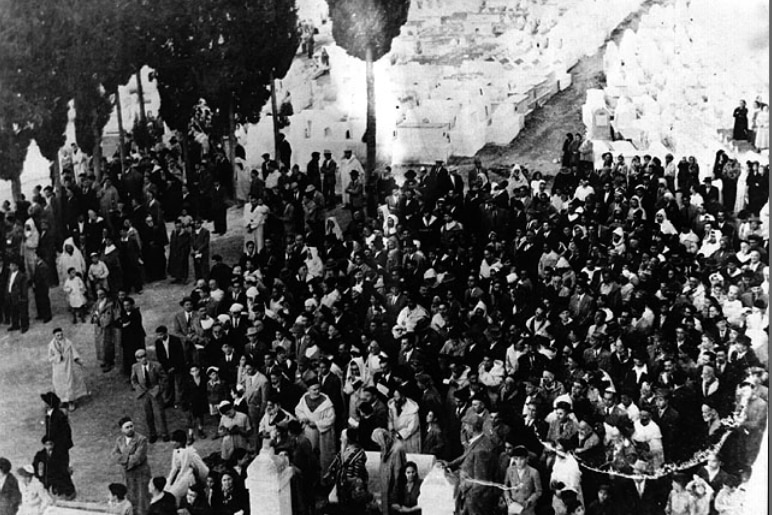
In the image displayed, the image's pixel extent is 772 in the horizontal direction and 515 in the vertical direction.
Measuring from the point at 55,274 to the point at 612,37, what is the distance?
19.1 feet

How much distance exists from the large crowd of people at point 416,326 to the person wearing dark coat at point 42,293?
0.03 metres

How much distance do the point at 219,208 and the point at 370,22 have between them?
91.0 inches

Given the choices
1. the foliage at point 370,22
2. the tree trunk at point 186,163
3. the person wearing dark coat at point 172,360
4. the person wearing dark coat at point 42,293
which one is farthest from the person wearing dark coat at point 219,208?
the foliage at point 370,22

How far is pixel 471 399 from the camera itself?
364 inches

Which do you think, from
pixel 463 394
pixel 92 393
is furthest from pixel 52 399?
pixel 463 394

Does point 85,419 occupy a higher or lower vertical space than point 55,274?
lower

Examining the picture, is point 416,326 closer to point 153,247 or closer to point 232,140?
point 232,140

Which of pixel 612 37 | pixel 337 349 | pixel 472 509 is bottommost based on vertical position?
pixel 472 509

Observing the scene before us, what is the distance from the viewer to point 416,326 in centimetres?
947

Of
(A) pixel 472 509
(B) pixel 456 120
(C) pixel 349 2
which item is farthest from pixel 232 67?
(A) pixel 472 509

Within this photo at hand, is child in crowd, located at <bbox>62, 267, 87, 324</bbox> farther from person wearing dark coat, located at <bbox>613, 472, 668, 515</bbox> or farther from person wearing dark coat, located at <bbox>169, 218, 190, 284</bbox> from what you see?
person wearing dark coat, located at <bbox>613, 472, 668, 515</bbox>

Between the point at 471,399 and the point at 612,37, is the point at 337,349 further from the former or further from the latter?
the point at 612,37

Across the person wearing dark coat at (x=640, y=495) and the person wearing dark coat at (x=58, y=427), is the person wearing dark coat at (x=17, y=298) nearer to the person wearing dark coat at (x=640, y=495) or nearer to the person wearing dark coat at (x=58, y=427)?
the person wearing dark coat at (x=58, y=427)

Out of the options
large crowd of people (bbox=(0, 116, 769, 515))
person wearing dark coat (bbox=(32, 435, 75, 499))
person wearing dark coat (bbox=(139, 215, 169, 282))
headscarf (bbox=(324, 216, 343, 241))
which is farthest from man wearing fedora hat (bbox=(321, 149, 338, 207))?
person wearing dark coat (bbox=(32, 435, 75, 499))
